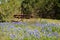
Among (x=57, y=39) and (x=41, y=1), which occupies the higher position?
(x=57, y=39)

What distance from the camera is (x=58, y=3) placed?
2144cm

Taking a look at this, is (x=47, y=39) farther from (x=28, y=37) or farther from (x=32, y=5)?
(x=32, y=5)

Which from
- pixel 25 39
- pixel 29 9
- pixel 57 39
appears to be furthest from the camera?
pixel 29 9

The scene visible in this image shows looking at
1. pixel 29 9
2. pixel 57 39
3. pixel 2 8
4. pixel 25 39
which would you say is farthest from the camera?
pixel 29 9

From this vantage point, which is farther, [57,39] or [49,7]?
[49,7]

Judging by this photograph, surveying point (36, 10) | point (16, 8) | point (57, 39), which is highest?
point (57, 39)

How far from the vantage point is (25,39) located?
6527mm

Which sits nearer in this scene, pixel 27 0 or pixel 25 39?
pixel 25 39

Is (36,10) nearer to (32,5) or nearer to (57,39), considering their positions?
(32,5)

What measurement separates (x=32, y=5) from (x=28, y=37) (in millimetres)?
14538

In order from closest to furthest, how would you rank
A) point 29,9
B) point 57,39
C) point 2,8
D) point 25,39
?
point 25,39
point 57,39
point 2,8
point 29,9

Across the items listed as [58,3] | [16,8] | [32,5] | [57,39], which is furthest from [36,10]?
[57,39]

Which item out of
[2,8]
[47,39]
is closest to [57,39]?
[47,39]

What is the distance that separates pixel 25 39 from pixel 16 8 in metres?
9.35
